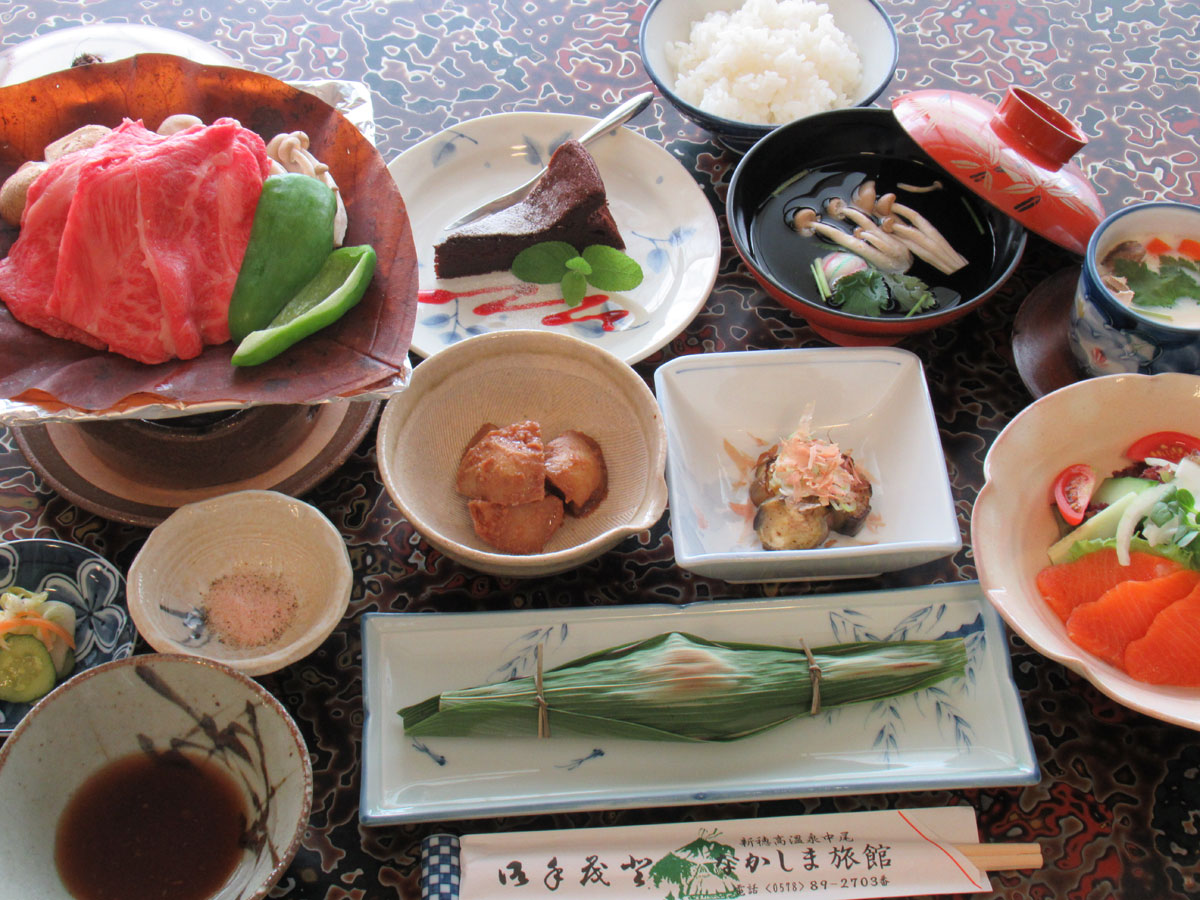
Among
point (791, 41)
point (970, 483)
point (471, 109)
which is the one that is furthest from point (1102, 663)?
point (471, 109)

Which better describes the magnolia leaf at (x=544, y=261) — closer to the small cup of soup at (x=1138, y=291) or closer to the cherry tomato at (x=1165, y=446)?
the small cup of soup at (x=1138, y=291)

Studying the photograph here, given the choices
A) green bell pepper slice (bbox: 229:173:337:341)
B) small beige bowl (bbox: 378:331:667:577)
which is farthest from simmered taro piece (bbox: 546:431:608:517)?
green bell pepper slice (bbox: 229:173:337:341)

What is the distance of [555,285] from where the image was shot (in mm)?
2143

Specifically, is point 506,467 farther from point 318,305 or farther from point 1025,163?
point 1025,163

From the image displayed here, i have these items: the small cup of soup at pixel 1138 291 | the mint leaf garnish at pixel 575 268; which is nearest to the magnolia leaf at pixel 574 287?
the mint leaf garnish at pixel 575 268

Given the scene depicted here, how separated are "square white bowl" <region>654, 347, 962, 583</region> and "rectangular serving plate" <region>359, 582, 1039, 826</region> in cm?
Answer: 11

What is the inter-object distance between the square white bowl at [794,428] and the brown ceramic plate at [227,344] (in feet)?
1.93

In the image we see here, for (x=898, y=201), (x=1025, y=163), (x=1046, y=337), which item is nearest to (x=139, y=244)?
(x=898, y=201)

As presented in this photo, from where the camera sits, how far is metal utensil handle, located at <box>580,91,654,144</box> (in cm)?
226

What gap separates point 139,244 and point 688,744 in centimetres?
132

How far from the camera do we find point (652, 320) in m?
2.05

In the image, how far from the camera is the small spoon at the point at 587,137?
86.7 inches

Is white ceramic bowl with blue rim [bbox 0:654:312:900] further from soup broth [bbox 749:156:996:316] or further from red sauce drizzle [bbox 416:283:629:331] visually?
soup broth [bbox 749:156:996:316]

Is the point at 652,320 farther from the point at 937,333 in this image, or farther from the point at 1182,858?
the point at 1182,858
